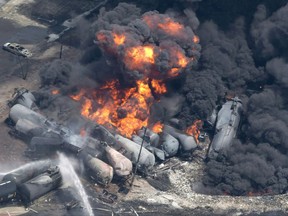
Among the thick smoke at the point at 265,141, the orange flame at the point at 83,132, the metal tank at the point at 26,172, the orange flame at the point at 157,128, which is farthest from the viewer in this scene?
the orange flame at the point at 157,128

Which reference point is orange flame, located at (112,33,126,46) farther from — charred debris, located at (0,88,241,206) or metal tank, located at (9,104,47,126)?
metal tank, located at (9,104,47,126)

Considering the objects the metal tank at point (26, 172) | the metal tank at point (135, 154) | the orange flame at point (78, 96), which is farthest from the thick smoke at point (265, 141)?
the metal tank at point (26, 172)

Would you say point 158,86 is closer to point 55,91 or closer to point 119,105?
point 119,105

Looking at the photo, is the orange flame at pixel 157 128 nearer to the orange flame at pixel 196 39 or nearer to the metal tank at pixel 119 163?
the metal tank at pixel 119 163

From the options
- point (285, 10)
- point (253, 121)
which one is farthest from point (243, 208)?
point (285, 10)

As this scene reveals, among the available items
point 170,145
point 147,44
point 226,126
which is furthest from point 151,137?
point 147,44

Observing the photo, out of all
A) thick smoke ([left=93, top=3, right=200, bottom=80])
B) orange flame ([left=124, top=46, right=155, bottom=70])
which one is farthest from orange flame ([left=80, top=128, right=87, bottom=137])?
orange flame ([left=124, top=46, right=155, bottom=70])
